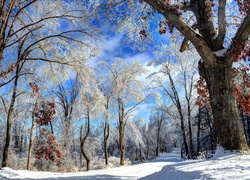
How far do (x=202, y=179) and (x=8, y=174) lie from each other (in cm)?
764

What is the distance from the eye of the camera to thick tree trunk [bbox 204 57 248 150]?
5.01m

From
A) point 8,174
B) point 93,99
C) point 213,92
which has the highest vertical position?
point 93,99

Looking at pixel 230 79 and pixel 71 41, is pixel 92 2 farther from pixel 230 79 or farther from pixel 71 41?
pixel 230 79

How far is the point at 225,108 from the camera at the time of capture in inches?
203

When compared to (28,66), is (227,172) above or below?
below

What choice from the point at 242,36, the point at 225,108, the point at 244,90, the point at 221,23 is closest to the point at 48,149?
the point at 225,108

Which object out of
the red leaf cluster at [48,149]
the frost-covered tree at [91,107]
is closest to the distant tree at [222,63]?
the red leaf cluster at [48,149]

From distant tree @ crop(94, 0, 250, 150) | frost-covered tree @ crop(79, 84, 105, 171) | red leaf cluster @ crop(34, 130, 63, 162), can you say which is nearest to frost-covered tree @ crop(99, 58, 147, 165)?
frost-covered tree @ crop(79, 84, 105, 171)

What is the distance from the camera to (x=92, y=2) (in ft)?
23.8

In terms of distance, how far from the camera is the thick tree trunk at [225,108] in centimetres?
501

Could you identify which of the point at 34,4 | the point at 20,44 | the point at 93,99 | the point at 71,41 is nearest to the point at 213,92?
the point at 71,41

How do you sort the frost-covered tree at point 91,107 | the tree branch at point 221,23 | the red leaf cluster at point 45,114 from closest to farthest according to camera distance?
1. the tree branch at point 221,23
2. the red leaf cluster at point 45,114
3. the frost-covered tree at point 91,107

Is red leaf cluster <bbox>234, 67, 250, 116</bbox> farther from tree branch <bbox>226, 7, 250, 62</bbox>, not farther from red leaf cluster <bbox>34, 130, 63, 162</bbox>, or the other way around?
red leaf cluster <bbox>34, 130, 63, 162</bbox>

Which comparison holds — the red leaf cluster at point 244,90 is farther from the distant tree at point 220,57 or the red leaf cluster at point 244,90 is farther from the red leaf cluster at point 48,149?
the red leaf cluster at point 48,149
